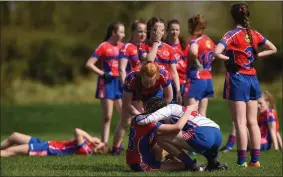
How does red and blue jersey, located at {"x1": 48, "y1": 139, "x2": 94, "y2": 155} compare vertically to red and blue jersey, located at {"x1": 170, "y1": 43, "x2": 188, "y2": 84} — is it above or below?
below

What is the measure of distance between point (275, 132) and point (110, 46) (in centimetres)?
325

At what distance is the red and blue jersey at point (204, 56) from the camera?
1120 cm

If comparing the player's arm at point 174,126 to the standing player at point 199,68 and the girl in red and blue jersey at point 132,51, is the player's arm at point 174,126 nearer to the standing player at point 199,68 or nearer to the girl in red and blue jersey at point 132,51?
the girl in red and blue jersey at point 132,51

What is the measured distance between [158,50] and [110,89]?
2.54 m

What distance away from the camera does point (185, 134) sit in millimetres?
7914

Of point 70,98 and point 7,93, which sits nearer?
point 7,93

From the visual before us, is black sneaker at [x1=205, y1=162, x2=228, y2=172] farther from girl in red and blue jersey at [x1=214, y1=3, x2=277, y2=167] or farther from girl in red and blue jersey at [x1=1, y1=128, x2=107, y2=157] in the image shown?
girl in red and blue jersey at [x1=1, y1=128, x2=107, y2=157]

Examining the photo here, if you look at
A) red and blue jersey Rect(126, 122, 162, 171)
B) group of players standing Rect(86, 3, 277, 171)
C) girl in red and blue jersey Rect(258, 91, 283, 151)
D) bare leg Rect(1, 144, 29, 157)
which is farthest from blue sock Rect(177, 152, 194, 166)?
girl in red and blue jersey Rect(258, 91, 283, 151)

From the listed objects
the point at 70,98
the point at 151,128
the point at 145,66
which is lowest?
the point at 70,98

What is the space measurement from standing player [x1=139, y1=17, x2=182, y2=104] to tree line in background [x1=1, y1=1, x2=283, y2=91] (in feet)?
69.2

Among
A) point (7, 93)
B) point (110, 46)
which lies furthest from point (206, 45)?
point (7, 93)

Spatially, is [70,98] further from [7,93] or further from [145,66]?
[145,66]

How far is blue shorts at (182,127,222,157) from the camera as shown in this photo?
311 inches

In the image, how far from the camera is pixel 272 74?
3198cm
